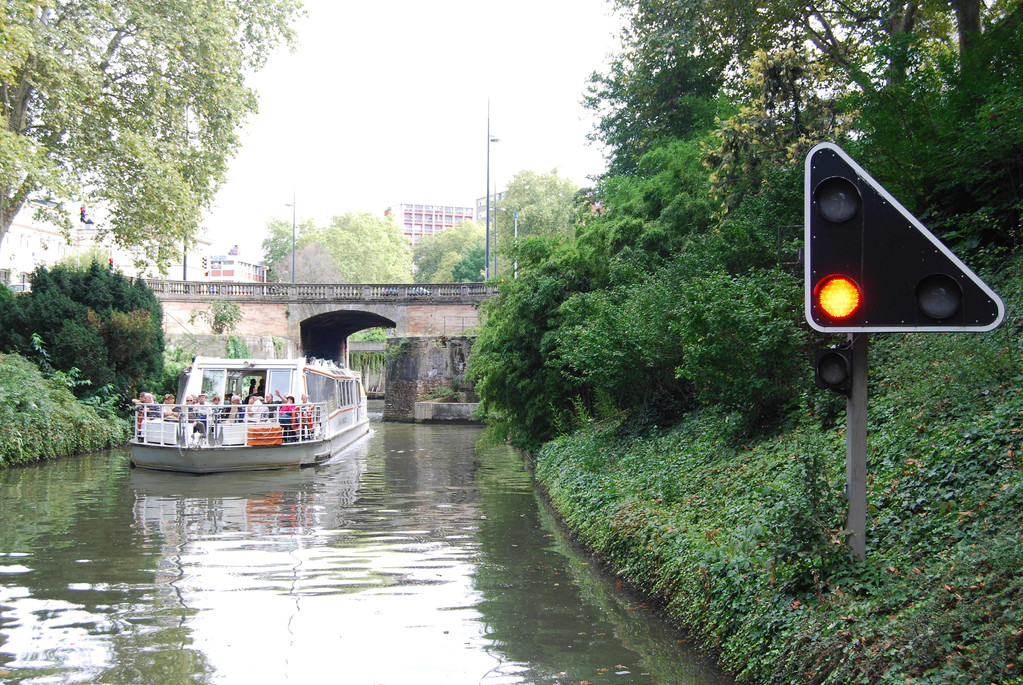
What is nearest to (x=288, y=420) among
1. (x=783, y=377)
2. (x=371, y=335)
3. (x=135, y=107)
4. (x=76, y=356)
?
(x=76, y=356)

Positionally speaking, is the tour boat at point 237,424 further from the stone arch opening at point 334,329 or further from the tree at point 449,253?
the tree at point 449,253

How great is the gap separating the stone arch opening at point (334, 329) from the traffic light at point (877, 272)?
1951 inches

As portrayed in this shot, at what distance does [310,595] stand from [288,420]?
1417 centimetres

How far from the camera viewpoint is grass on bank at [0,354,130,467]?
76.1ft

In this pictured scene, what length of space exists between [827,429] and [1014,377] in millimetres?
2996

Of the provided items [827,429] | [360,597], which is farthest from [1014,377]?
[360,597]

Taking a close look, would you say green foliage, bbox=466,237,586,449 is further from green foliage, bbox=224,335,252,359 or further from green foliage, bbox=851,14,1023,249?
green foliage, bbox=224,335,252,359

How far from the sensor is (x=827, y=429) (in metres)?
11.1

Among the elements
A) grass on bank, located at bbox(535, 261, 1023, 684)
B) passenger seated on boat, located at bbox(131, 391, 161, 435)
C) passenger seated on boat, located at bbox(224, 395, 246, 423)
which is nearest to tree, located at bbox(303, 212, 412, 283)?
passenger seated on boat, located at bbox(224, 395, 246, 423)

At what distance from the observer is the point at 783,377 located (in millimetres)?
12477

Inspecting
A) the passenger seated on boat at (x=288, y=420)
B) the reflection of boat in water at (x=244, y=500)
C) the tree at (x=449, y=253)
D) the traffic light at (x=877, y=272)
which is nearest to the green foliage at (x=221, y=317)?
the reflection of boat in water at (x=244, y=500)

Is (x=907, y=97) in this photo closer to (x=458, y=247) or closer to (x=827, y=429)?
(x=827, y=429)

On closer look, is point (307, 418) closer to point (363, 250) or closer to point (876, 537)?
point (876, 537)

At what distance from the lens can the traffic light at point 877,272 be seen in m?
5.87
